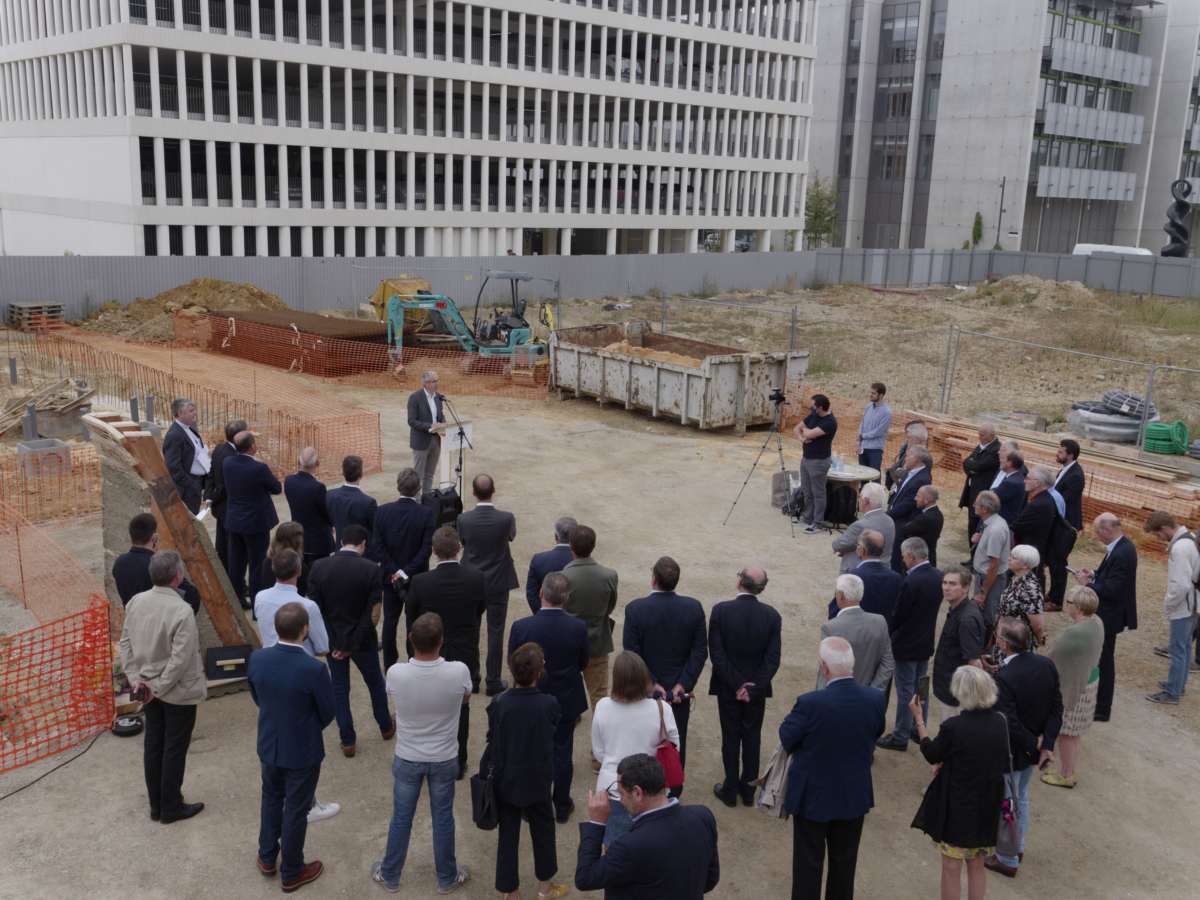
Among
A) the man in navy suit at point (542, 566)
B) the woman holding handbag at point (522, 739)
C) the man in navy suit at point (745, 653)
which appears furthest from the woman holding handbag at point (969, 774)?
the man in navy suit at point (542, 566)

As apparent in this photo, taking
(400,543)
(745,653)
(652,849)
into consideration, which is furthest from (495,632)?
(652,849)

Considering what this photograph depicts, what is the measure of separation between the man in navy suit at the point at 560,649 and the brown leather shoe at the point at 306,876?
63.1 inches

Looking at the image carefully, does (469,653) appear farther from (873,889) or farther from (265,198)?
(265,198)

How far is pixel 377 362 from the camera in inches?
981

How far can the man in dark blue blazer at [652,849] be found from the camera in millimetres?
4070

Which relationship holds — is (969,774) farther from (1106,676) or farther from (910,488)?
(910,488)

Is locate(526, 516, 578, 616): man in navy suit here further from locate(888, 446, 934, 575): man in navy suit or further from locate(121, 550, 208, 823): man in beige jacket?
locate(888, 446, 934, 575): man in navy suit

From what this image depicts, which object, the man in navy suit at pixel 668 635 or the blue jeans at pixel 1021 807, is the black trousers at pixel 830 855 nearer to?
the man in navy suit at pixel 668 635

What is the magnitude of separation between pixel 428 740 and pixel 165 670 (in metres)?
1.87

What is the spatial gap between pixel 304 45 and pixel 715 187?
91.4ft

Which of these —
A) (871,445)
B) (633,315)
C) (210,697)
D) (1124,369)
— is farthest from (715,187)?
(210,697)

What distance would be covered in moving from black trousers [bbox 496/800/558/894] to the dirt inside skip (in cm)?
1387

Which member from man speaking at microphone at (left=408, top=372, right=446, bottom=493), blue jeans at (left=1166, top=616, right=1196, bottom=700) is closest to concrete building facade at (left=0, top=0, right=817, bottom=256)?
man speaking at microphone at (left=408, top=372, right=446, bottom=493)

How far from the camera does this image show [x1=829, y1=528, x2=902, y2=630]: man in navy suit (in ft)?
23.8
